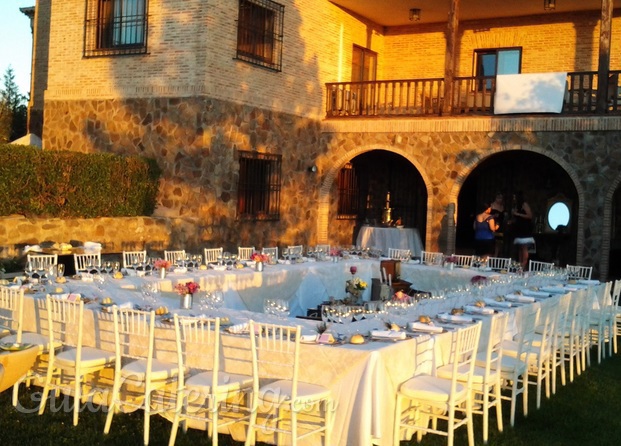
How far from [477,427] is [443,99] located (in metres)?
11.0

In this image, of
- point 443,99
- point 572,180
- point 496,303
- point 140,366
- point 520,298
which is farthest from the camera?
point 443,99

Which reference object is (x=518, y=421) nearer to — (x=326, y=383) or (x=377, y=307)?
(x=377, y=307)

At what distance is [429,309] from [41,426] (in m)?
3.59

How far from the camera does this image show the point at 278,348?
5.79 metres

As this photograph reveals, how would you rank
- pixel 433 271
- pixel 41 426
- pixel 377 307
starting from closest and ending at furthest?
pixel 41 426 < pixel 377 307 < pixel 433 271

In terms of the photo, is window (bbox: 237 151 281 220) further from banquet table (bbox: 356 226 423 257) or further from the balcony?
the balcony

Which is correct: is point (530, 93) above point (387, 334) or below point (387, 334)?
above

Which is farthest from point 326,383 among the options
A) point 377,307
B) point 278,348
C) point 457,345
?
point 377,307

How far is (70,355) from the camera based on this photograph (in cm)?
661

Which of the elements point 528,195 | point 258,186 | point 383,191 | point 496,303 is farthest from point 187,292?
point 383,191

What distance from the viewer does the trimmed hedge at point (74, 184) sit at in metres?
12.4

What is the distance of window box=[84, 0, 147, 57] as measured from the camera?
15.7 metres

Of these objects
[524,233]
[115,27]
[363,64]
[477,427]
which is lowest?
[477,427]

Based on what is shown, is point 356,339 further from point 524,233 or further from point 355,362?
point 524,233
